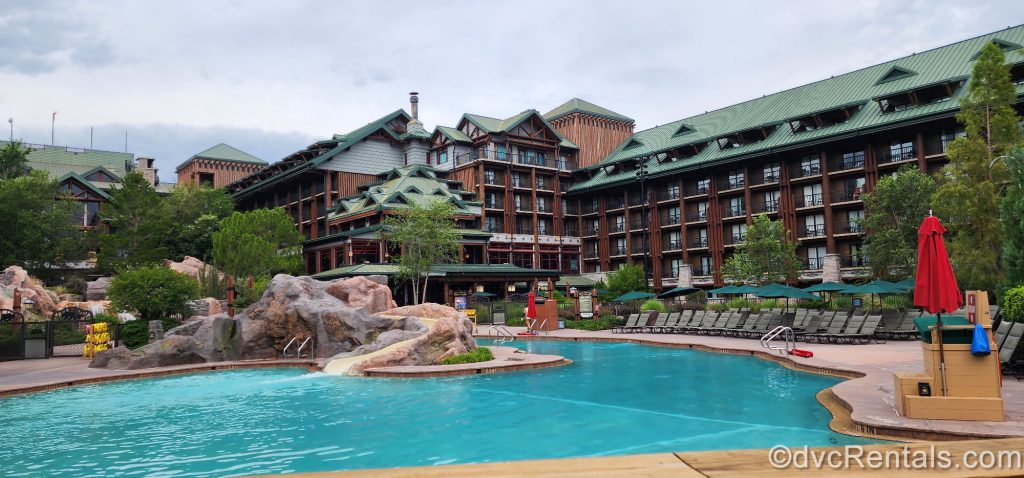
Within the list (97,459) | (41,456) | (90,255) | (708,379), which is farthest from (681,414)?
(90,255)

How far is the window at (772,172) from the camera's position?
176 feet

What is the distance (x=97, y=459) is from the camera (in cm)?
970

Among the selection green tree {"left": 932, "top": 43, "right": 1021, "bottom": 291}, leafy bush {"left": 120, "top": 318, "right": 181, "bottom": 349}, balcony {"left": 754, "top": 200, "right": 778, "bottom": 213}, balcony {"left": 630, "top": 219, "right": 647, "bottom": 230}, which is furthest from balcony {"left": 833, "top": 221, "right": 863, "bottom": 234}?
leafy bush {"left": 120, "top": 318, "right": 181, "bottom": 349}

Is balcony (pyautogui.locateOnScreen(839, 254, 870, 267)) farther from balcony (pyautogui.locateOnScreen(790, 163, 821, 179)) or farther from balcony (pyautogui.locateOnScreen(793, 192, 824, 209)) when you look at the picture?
balcony (pyautogui.locateOnScreen(790, 163, 821, 179))

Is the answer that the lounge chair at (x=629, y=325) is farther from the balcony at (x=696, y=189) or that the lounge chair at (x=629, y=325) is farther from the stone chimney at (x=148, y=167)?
the stone chimney at (x=148, y=167)

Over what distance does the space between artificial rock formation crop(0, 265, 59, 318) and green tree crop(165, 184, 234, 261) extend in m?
15.6

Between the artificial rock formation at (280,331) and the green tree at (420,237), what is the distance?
24598 millimetres

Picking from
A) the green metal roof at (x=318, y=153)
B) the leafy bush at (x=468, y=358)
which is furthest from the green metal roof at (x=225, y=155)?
the leafy bush at (x=468, y=358)

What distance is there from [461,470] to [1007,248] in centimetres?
2087

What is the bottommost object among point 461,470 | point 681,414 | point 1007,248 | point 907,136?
point 681,414

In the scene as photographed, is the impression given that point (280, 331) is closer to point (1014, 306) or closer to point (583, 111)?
point (1014, 306)

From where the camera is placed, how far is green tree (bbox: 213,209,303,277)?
42.9 metres

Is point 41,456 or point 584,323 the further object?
point 584,323

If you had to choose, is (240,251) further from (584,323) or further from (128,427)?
(128,427)
